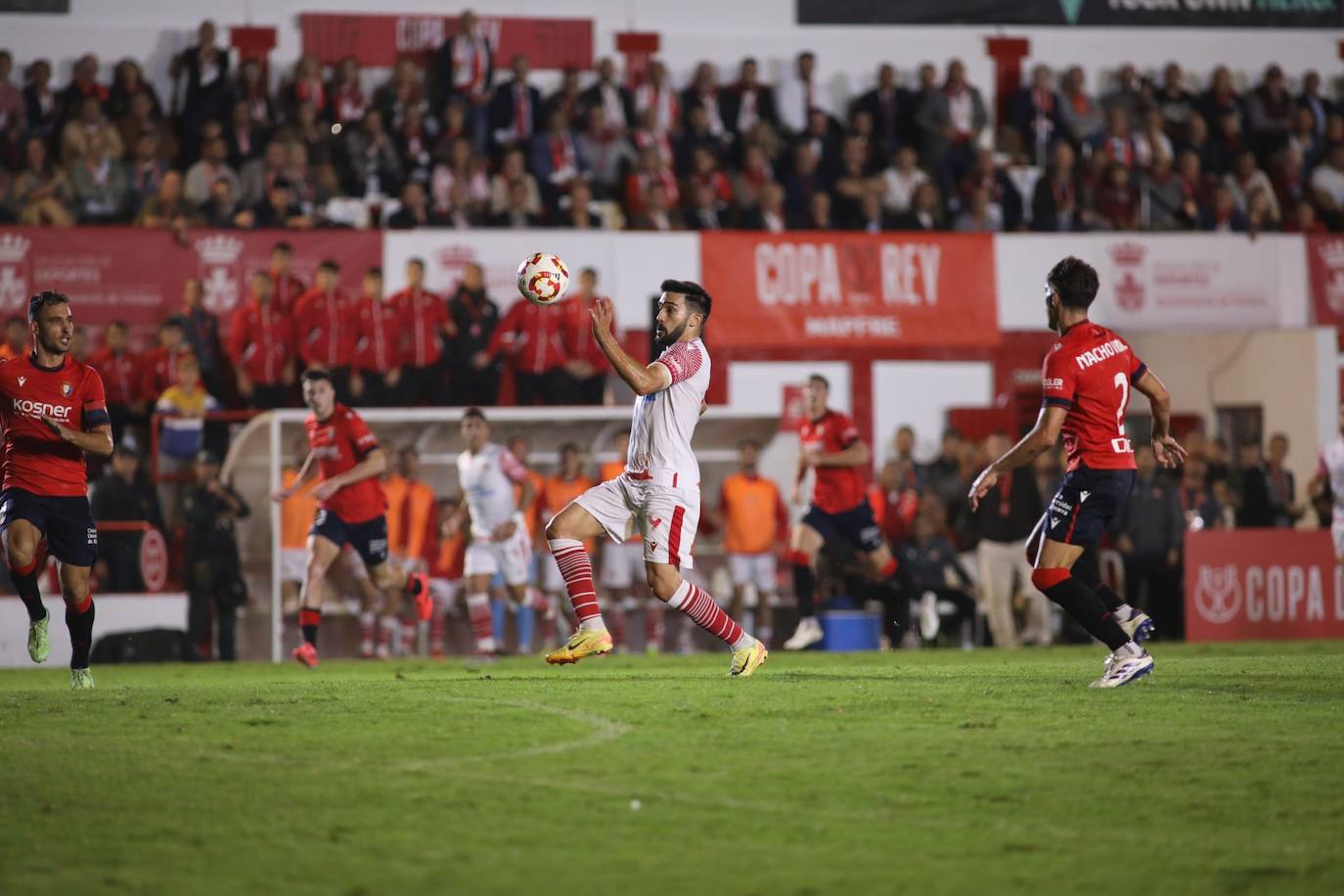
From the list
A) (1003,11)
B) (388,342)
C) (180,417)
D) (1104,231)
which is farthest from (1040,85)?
(180,417)

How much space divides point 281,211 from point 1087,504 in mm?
14036

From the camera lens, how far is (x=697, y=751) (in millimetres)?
7859

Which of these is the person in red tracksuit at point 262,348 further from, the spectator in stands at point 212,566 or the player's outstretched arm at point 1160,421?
the player's outstretched arm at point 1160,421

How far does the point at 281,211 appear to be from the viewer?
71.6 ft

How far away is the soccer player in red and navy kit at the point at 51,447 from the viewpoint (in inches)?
455

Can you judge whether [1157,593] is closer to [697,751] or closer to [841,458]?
[841,458]

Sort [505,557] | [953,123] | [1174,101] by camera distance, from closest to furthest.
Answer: [505,557]
[953,123]
[1174,101]

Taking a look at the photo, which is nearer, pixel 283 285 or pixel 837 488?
pixel 837 488

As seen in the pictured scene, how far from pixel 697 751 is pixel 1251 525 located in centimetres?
1637

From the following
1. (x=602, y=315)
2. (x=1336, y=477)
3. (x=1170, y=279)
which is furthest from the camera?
(x=1170, y=279)

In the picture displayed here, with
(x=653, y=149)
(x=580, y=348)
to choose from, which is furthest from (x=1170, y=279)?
(x=580, y=348)

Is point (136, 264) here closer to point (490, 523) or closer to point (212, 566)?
point (212, 566)

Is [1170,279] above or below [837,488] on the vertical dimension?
above

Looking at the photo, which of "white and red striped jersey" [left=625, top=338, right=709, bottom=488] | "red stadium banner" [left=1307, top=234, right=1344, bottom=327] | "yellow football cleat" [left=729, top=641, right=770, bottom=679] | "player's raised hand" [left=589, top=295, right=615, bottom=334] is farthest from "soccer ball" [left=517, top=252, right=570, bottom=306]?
"red stadium banner" [left=1307, top=234, right=1344, bottom=327]
